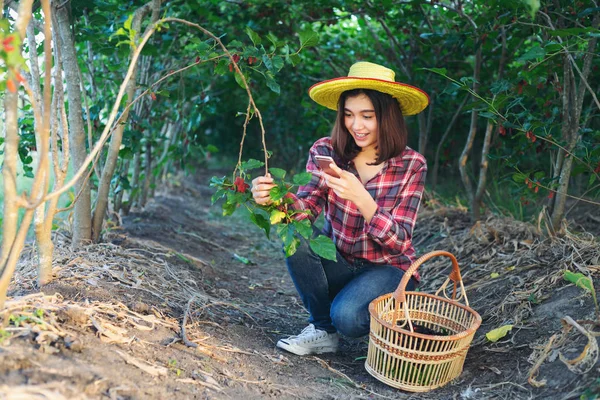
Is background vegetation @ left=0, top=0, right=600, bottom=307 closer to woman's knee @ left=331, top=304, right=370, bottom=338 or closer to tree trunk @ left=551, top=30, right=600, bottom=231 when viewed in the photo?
tree trunk @ left=551, top=30, right=600, bottom=231

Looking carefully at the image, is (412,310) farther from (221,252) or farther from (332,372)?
(221,252)

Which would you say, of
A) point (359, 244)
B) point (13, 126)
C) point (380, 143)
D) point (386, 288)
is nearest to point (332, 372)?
point (386, 288)

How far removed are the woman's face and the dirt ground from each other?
2.96 feet

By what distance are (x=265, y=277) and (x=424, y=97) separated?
5.46 feet

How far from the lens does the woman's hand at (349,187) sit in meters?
1.99

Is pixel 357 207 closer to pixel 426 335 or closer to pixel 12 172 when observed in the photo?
pixel 426 335

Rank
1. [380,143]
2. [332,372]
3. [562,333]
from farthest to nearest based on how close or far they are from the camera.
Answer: [380,143] → [332,372] → [562,333]

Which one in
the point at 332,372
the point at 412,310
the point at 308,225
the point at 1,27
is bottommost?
the point at 332,372

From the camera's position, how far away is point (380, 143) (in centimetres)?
234

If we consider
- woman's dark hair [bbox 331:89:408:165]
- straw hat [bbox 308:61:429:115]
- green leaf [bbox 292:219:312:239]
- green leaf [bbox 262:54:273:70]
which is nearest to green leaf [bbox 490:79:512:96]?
straw hat [bbox 308:61:429:115]

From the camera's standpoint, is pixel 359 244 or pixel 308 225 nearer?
pixel 308 225

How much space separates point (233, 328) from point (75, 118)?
1.12 meters

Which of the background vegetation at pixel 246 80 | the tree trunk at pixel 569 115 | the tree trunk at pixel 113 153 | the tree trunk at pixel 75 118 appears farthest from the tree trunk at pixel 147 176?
the tree trunk at pixel 569 115

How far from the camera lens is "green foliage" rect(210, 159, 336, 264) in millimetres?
1854
